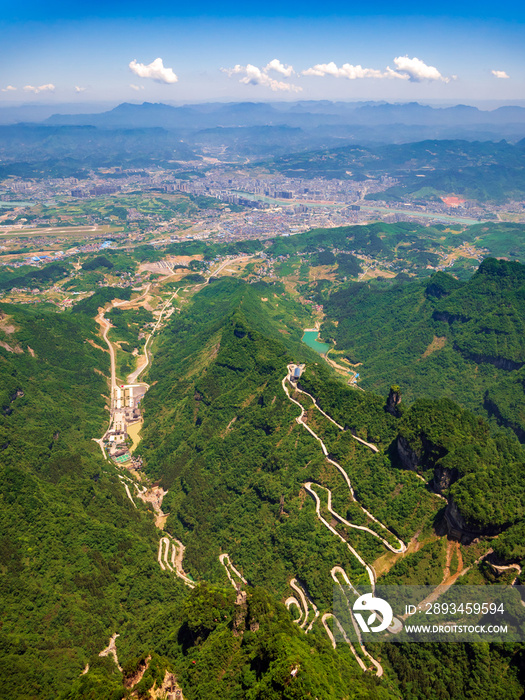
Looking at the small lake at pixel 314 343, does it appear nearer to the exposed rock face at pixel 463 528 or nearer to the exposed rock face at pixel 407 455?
the exposed rock face at pixel 407 455

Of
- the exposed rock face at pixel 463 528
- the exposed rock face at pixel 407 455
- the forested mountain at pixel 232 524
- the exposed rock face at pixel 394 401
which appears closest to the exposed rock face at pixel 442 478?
the forested mountain at pixel 232 524

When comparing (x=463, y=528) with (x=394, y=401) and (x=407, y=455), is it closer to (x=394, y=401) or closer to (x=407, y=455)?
(x=407, y=455)

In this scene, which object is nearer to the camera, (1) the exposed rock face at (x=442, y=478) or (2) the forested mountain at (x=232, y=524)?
(2) the forested mountain at (x=232, y=524)

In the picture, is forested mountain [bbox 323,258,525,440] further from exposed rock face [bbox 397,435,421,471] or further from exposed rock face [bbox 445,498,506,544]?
exposed rock face [bbox 445,498,506,544]

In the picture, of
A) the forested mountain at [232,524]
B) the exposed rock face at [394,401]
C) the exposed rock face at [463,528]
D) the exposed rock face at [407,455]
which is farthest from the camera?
the exposed rock face at [394,401]

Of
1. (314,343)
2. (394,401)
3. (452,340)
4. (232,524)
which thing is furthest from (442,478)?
(314,343)

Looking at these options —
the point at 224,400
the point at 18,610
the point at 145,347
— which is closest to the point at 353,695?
the point at 18,610

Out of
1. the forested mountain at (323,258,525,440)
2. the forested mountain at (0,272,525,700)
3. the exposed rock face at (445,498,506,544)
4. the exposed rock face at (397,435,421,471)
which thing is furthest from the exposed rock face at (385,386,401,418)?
the forested mountain at (323,258,525,440)
